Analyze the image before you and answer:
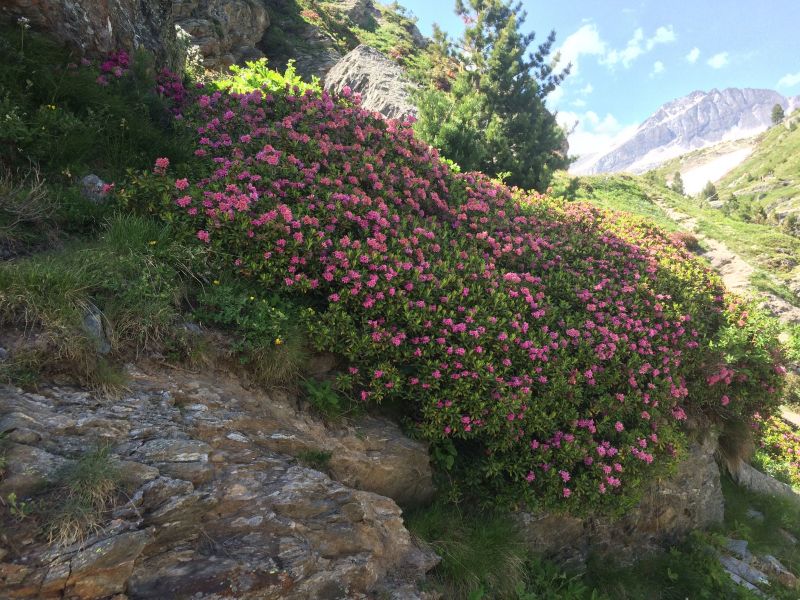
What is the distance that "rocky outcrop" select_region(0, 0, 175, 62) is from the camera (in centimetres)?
517

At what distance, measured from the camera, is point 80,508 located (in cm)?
232

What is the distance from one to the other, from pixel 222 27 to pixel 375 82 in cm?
627

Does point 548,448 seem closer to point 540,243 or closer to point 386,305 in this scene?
point 386,305

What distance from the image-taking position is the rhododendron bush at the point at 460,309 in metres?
4.42

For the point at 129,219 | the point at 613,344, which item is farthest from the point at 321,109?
the point at 613,344

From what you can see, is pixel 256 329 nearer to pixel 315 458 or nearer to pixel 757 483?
pixel 315 458

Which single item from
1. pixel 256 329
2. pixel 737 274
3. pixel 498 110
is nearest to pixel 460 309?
pixel 256 329

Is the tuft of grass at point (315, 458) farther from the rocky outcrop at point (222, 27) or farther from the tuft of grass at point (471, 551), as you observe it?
the rocky outcrop at point (222, 27)

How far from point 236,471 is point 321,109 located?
5474mm

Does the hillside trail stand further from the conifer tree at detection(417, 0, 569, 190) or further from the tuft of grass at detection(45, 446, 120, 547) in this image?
the tuft of grass at detection(45, 446, 120, 547)

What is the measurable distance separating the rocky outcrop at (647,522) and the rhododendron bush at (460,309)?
619 mm

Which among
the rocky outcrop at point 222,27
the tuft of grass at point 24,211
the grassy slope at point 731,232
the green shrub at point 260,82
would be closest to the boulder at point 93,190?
the tuft of grass at point 24,211

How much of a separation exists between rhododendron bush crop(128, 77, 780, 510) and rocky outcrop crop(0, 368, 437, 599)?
973 mm

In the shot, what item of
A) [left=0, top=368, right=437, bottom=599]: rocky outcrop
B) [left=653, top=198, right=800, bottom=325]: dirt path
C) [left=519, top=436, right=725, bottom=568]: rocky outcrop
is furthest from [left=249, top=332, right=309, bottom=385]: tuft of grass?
[left=653, top=198, right=800, bottom=325]: dirt path
